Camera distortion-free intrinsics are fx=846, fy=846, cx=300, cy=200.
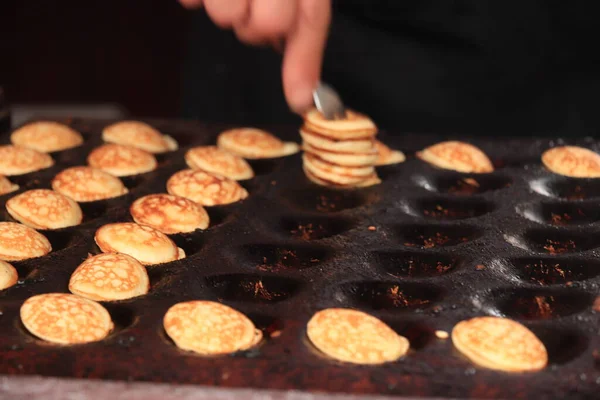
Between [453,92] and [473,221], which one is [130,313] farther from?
[453,92]

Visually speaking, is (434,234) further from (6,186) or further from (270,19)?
(6,186)

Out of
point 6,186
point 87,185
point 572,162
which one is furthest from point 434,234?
point 6,186

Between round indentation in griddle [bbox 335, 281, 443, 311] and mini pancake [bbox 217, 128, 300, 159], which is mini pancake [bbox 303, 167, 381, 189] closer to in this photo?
mini pancake [bbox 217, 128, 300, 159]

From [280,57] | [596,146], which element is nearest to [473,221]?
[596,146]

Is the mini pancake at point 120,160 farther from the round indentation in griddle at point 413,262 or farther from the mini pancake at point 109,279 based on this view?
the round indentation in griddle at point 413,262

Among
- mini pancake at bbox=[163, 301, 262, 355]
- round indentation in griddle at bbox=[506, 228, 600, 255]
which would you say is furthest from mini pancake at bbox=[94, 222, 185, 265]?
round indentation in griddle at bbox=[506, 228, 600, 255]
